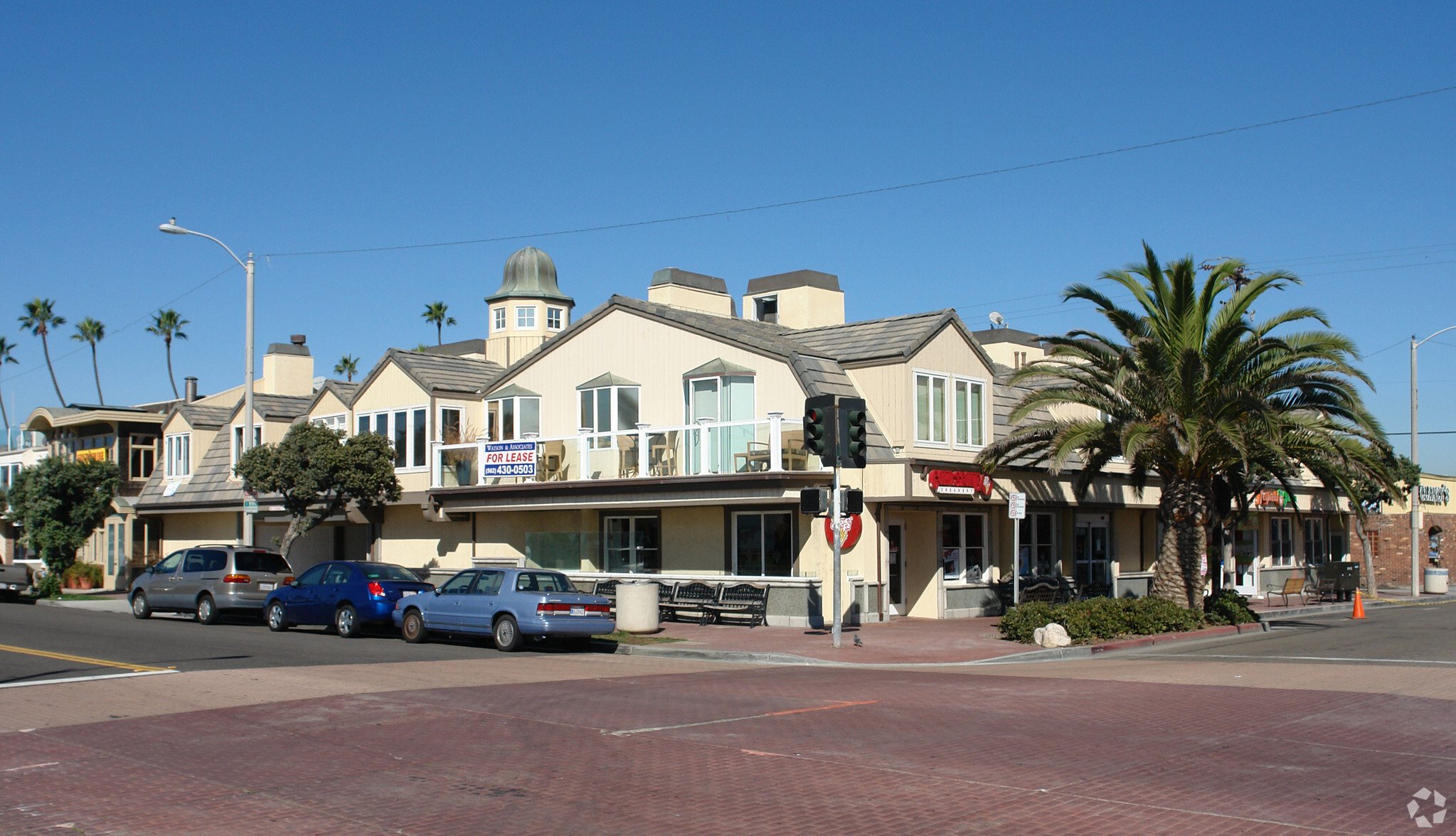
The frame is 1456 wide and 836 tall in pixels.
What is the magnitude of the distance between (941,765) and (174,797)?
575 cm

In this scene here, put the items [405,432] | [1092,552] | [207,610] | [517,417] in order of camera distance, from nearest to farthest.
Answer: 1. [207,610]
2. [1092,552]
3. [517,417]
4. [405,432]

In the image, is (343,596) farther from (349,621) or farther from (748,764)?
(748,764)

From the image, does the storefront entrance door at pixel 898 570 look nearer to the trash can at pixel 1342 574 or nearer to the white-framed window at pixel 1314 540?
the trash can at pixel 1342 574

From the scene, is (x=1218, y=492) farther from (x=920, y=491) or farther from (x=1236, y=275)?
(x=1236, y=275)

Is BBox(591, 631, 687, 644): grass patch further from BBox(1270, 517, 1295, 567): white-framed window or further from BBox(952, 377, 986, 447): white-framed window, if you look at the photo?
BBox(1270, 517, 1295, 567): white-framed window

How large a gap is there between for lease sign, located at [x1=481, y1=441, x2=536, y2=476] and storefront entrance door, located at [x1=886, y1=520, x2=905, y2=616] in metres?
8.45

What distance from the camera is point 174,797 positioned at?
8.51 metres

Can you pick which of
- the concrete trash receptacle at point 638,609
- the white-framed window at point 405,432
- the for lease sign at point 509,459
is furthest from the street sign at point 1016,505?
the white-framed window at point 405,432

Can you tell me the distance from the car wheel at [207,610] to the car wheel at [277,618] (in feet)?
7.10

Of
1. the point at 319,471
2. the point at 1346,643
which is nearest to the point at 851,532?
the point at 1346,643

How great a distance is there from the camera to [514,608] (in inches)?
791

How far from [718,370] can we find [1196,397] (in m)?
10.0

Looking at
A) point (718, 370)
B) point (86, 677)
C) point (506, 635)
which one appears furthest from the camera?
point (718, 370)

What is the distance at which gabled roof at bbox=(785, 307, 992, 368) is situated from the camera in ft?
86.5
